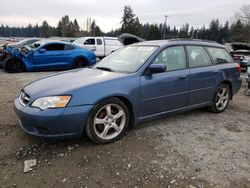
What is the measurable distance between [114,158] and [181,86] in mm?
1826

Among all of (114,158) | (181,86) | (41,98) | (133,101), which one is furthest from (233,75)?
(41,98)

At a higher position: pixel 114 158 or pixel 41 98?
pixel 41 98

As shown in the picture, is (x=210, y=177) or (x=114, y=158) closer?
(x=210, y=177)

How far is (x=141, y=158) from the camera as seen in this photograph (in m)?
3.12

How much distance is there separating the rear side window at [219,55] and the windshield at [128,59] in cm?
155

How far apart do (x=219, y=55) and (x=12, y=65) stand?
8092mm

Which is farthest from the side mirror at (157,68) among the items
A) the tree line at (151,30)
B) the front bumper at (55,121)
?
the tree line at (151,30)

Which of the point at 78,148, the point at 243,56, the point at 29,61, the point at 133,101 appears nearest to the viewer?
the point at 78,148

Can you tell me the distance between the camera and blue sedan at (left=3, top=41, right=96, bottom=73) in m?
9.80

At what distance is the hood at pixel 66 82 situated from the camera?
320 centimetres

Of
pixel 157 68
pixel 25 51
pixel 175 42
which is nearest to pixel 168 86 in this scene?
pixel 157 68

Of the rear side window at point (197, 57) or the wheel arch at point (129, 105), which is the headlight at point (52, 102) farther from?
the rear side window at point (197, 57)

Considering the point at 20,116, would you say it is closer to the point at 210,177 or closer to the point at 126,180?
the point at 126,180

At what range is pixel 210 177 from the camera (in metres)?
2.77
